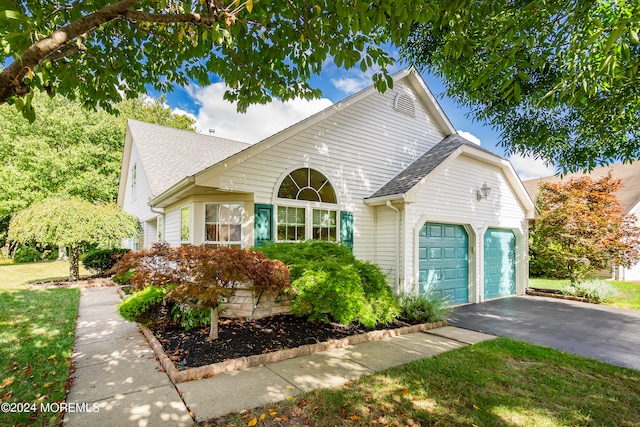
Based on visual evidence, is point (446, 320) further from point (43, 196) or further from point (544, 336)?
point (43, 196)

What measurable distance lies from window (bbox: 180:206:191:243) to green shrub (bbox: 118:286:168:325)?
8.03 feet

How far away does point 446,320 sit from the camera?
6871mm

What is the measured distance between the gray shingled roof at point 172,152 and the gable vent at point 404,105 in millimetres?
7678

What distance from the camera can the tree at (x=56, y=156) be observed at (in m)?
17.5

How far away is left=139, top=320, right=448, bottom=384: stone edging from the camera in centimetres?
390

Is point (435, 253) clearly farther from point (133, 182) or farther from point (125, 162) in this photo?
point (125, 162)

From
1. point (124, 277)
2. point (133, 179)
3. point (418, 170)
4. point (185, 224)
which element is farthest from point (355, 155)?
Answer: point (133, 179)

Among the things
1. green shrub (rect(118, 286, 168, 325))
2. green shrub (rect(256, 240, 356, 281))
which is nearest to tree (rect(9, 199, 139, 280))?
green shrub (rect(118, 286, 168, 325))

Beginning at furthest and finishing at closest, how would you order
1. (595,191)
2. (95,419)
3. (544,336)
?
(595,191)
(544,336)
(95,419)

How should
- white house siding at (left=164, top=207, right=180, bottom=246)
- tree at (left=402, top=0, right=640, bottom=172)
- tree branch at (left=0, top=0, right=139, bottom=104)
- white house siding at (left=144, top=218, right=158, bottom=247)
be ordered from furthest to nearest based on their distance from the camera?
white house siding at (left=144, top=218, right=158, bottom=247) < white house siding at (left=164, top=207, right=180, bottom=246) < tree at (left=402, top=0, right=640, bottom=172) < tree branch at (left=0, top=0, right=139, bottom=104)

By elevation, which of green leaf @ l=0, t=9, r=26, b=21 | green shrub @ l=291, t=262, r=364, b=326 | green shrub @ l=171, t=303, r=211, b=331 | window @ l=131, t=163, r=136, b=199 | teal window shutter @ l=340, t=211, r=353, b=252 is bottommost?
green shrub @ l=171, t=303, r=211, b=331

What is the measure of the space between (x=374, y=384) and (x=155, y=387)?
2.59m

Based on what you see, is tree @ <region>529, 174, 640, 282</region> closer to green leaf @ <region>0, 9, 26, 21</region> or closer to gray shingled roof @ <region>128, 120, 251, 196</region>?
gray shingled roof @ <region>128, 120, 251, 196</region>

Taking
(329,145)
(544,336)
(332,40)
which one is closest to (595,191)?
(544,336)
